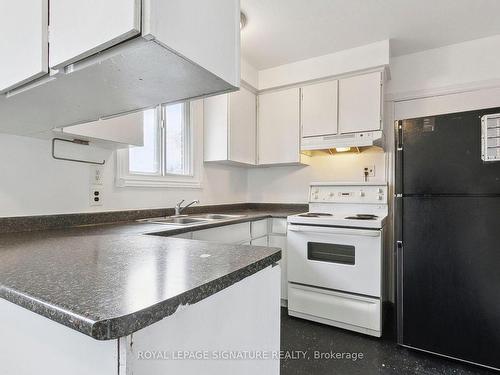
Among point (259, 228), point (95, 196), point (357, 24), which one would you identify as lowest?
point (259, 228)

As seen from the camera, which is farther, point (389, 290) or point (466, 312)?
point (389, 290)

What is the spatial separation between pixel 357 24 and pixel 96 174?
225cm

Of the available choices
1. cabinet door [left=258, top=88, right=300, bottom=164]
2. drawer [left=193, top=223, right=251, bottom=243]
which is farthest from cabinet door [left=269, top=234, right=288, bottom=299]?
cabinet door [left=258, top=88, right=300, bottom=164]

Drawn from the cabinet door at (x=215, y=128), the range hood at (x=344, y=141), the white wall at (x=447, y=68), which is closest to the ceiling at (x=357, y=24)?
the white wall at (x=447, y=68)

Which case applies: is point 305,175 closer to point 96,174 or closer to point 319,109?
point 319,109

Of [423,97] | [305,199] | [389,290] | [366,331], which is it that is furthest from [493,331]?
[423,97]

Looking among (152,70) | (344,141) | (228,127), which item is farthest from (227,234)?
(152,70)

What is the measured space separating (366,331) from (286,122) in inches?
77.7

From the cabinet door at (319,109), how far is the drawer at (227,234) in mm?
1164

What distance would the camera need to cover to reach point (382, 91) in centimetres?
244

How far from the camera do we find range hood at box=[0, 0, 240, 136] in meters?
0.61

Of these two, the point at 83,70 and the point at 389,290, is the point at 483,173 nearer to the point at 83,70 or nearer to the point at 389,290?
the point at 389,290

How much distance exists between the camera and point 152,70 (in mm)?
723

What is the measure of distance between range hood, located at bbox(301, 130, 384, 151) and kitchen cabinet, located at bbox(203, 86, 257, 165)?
0.61m
